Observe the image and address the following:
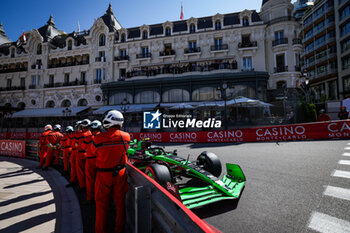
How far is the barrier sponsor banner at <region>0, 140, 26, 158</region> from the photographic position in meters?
9.05

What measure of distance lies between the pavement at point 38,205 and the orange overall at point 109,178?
0.63 metres

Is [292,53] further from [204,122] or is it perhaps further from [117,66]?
[117,66]

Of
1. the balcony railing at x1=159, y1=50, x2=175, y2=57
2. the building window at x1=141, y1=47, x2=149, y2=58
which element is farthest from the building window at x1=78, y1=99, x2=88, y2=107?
the balcony railing at x1=159, y1=50, x2=175, y2=57

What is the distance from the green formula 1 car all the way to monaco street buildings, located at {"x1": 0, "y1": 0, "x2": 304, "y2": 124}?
16033 millimetres

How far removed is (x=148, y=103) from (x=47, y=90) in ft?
58.4

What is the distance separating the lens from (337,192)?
3.28 metres

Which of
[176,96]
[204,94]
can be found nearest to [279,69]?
[204,94]

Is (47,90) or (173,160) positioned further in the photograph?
(47,90)

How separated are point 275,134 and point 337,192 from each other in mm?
8204

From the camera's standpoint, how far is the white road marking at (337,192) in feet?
10.2

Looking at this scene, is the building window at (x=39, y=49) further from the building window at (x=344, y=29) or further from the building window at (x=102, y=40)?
the building window at (x=344, y=29)

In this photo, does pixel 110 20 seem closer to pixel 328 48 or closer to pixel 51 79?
pixel 51 79

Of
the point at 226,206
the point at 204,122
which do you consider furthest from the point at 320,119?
the point at 226,206

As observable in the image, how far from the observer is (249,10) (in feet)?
74.4
